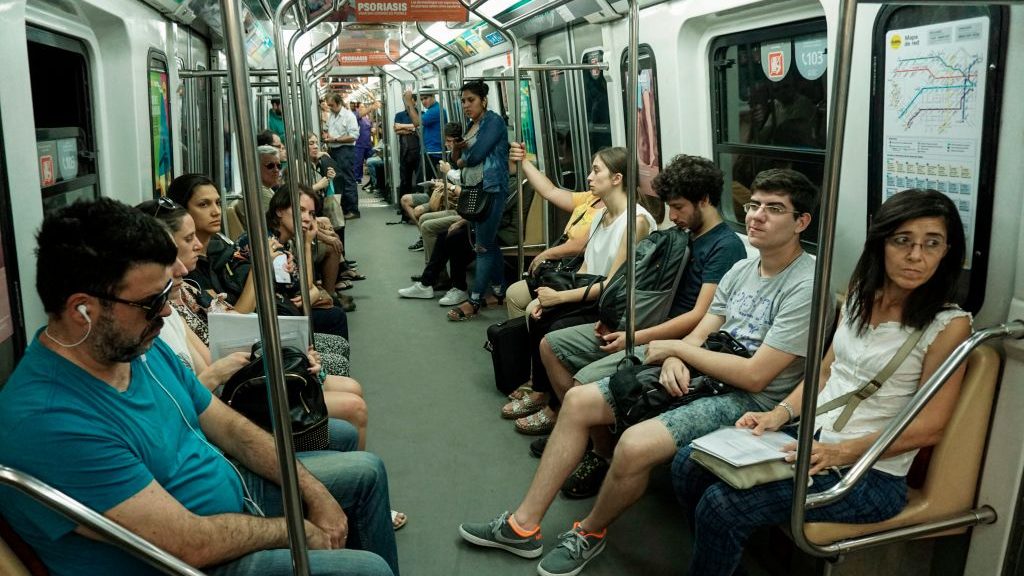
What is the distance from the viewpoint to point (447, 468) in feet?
13.3

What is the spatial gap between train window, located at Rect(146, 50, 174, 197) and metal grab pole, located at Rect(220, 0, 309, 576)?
3407 millimetres

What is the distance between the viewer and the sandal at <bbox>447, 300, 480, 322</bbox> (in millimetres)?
6852

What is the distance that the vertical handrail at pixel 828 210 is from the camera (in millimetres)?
1594

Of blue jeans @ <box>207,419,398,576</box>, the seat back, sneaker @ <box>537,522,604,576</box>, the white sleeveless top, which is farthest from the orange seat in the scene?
the white sleeveless top

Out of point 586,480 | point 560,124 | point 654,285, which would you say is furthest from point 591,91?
point 586,480

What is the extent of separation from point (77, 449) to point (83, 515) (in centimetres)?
20

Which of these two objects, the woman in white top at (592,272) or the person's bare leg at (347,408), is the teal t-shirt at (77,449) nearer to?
the person's bare leg at (347,408)

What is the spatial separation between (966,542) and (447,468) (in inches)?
90.1

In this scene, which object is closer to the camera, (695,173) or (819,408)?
(819,408)

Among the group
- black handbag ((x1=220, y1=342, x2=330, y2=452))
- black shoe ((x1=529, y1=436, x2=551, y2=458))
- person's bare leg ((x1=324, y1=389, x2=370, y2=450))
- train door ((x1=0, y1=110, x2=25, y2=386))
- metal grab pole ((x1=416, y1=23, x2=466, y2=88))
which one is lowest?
black shoe ((x1=529, y1=436, x2=551, y2=458))

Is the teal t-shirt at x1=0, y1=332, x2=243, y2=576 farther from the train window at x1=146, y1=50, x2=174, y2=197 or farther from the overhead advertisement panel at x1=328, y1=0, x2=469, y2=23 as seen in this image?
the overhead advertisement panel at x1=328, y1=0, x2=469, y2=23

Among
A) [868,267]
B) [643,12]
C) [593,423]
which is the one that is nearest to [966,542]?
[868,267]

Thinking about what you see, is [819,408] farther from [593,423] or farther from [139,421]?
[139,421]

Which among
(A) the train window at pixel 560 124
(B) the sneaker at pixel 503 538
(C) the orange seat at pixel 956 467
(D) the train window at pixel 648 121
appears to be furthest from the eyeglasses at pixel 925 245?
(A) the train window at pixel 560 124
